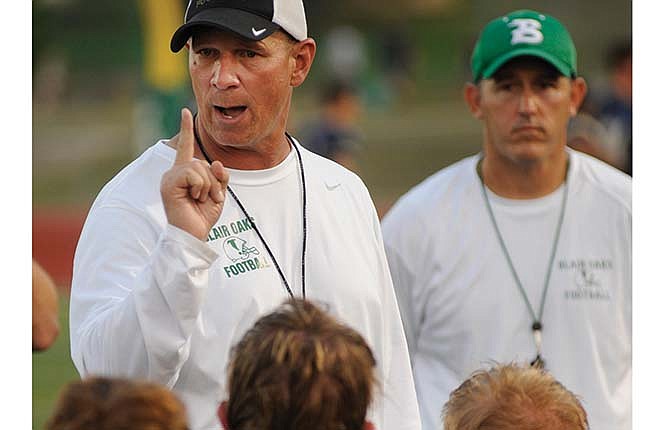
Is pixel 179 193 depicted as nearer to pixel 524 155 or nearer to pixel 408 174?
pixel 524 155

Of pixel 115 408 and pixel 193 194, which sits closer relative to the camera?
pixel 115 408

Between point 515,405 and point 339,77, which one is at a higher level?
point 339,77

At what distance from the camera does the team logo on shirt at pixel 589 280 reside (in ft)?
13.0

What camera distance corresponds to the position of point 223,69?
108 inches

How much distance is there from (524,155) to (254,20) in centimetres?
154

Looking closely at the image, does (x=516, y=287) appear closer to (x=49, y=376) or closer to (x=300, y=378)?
(x=300, y=378)

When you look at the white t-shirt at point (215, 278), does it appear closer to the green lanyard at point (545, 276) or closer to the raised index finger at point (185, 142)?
the raised index finger at point (185, 142)

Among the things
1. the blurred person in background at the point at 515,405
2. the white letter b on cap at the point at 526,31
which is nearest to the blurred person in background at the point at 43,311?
the blurred person in background at the point at 515,405

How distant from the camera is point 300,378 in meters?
1.90

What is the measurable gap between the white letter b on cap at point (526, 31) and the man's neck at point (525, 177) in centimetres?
39

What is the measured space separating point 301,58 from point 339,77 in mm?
18850

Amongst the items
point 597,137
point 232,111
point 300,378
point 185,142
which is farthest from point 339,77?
point 300,378

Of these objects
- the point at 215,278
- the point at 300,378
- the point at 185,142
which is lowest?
the point at 300,378

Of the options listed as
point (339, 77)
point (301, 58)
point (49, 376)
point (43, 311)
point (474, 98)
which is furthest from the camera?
point (339, 77)
